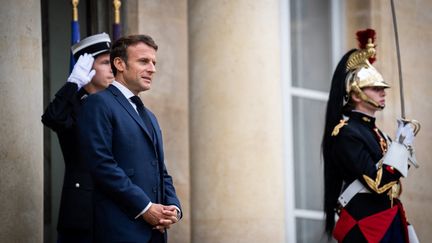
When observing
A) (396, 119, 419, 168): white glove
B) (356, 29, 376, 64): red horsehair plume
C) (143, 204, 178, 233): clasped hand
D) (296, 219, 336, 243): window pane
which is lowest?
(296, 219, 336, 243): window pane

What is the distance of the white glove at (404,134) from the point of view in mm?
9539

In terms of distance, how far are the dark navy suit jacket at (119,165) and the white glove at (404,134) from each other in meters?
2.06

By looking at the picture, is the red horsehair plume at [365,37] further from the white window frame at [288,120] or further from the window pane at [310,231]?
the window pane at [310,231]

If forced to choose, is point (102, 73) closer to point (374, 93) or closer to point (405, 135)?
point (374, 93)

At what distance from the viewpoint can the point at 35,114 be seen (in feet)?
29.9

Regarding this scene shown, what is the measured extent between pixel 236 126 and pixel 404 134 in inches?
51.8

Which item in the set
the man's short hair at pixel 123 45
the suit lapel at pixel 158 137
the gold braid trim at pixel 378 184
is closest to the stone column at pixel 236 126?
the gold braid trim at pixel 378 184

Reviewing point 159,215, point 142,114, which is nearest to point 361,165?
Answer: point 142,114

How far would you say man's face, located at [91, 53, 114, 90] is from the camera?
9.07 m

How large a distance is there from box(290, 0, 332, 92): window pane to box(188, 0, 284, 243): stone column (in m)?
0.90

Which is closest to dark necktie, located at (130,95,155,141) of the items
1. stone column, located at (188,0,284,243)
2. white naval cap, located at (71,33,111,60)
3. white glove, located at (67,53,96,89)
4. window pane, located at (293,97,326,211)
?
white glove, located at (67,53,96,89)

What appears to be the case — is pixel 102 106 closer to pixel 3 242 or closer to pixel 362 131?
pixel 3 242

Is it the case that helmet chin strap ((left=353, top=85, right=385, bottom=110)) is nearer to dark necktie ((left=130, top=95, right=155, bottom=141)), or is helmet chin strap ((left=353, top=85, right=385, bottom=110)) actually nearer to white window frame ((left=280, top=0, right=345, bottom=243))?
white window frame ((left=280, top=0, right=345, bottom=243))

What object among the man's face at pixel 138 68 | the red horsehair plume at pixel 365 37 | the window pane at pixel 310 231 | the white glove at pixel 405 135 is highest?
the red horsehair plume at pixel 365 37
